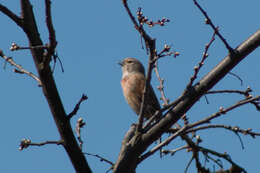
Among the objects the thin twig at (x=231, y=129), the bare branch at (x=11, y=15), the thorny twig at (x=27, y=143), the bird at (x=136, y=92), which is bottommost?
the thin twig at (x=231, y=129)

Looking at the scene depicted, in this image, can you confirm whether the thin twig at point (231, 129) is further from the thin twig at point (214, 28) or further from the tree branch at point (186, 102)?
the thin twig at point (214, 28)

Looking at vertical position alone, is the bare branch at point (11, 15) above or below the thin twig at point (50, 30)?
above

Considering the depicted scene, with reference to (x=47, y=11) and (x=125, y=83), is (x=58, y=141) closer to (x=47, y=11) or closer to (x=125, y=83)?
(x=47, y=11)

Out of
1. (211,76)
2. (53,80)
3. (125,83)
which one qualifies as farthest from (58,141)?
(125,83)

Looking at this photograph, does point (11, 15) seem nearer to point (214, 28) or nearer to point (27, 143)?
point (27, 143)

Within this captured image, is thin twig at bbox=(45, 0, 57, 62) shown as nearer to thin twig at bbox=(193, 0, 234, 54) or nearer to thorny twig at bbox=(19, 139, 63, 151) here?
thorny twig at bbox=(19, 139, 63, 151)

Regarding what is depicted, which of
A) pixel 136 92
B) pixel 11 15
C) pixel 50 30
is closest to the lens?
pixel 50 30

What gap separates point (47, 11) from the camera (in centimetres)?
298

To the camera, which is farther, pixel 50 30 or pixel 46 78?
pixel 46 78

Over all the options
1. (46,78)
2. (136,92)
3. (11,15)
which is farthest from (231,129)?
(136,92)

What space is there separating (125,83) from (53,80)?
242 inches

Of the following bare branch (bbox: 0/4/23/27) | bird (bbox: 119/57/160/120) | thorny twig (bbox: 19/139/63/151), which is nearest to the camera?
bare branch (bbox: 0/4/23/27)

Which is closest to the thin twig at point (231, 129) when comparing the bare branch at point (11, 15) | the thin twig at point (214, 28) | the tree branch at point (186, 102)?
the tree branch at point (186, 102)

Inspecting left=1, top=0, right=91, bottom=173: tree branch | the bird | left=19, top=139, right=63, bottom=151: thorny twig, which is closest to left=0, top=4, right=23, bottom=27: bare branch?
left=1, top=0, right=91, bottom=173: tree branch
